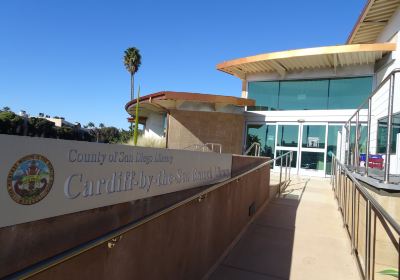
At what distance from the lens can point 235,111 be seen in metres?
19.8

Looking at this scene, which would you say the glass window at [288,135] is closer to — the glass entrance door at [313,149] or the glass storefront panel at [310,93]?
the glass entrance door at [313,149]

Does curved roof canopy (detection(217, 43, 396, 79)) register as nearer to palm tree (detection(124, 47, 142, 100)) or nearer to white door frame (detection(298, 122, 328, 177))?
white door frame (detection(298, 122, 328, 177))

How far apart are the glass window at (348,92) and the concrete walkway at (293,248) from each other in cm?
1162

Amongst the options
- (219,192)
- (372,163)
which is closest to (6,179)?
(219,192)

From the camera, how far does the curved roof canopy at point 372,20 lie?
1516 centimetres

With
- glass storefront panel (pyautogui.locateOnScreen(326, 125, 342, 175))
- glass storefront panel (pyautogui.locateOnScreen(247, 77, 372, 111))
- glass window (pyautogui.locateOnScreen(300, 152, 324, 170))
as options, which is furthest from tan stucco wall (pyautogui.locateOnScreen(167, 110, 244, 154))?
glass storefront panel (pyautogui.locateOnScreen(326, 125, 342, 175))

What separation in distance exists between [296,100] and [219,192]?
16.0 m

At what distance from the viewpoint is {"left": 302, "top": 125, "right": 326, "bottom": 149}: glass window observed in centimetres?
1812

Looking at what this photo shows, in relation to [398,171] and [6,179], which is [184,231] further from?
[398,171]

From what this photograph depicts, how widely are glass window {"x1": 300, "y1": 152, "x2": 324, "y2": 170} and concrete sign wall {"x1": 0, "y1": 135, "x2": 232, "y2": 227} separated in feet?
52.7

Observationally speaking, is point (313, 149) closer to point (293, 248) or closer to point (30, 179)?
point (293, 248)

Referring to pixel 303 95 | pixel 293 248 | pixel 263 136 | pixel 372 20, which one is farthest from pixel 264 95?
pixel 293 248

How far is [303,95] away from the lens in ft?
63.7

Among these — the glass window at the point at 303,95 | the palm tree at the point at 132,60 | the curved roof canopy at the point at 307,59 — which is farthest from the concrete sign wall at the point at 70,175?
the palm tree at the point at 132,60
